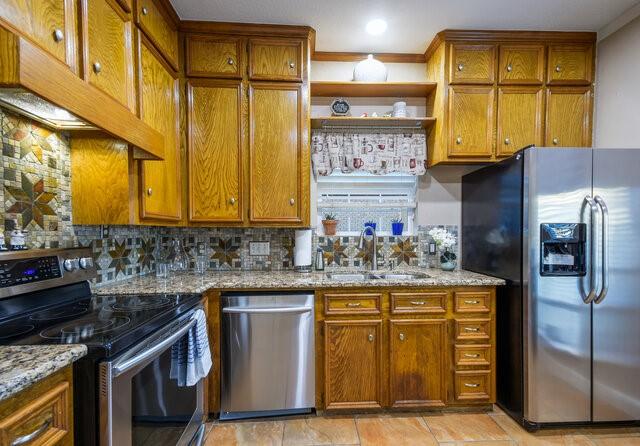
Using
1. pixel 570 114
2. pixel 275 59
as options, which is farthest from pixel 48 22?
pixel 570 114

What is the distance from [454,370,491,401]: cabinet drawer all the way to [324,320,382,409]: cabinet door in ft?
1.71

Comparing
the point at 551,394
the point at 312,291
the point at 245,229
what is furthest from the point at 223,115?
the point at 551,394

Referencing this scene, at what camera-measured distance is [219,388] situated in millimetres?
→ 1928

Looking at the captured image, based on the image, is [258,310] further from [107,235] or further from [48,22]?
[48,22]

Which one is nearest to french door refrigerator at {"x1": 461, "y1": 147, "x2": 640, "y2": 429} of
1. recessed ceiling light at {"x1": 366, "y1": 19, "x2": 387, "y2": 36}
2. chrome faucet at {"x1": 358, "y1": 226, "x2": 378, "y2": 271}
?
chrome faucet at {"x1": 358, "y1": 226, "x2": 378, "y2": 271}

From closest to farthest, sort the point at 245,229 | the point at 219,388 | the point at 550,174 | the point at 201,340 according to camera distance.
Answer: the point at 201,340 → the point at 550,174 → the point at 219,388 → the point at 245,229

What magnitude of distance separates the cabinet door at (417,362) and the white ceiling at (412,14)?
1.99 meters

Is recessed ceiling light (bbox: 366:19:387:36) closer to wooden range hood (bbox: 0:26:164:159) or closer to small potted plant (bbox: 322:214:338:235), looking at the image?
small potted plant (bbox: 322:214:338:235)

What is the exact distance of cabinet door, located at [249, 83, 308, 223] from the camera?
7.18ft

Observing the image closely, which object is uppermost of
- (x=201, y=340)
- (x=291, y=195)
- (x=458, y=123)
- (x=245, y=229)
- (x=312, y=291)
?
(x=458, y=123)

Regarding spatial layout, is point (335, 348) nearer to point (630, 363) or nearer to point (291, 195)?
point (291, 195)

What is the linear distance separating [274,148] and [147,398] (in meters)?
1.59

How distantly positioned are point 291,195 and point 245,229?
0.56 m

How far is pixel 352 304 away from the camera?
1.99 metres
